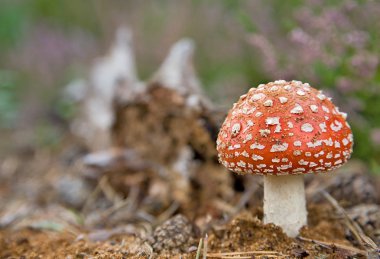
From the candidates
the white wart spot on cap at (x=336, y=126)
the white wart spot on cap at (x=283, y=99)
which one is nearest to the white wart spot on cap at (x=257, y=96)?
the white wart spot on cap at (x=283, y=99)

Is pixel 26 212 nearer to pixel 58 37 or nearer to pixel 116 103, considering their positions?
pixel 116 103

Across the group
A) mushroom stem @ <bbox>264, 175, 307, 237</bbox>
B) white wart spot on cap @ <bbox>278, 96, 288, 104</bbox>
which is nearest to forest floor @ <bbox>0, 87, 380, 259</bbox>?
mushroom stem @ <bbox>264, 175, 307, 237</bbox>

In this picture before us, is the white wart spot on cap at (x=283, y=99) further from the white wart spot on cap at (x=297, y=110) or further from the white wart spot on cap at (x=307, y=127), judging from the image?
the white wart spot on cap at (x=307, y=127)

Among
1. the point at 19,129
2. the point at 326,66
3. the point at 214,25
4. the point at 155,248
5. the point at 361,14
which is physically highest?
the point at 214,25

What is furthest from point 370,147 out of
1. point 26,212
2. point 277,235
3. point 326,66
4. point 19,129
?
point 19,129

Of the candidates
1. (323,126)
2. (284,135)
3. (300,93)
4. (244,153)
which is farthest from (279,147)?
(300,93)

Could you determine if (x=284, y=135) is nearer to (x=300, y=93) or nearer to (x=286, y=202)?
(x=300, y=93)

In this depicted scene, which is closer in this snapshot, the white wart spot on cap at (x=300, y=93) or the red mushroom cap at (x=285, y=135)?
the red mushroom cap at (x=285, y=135)

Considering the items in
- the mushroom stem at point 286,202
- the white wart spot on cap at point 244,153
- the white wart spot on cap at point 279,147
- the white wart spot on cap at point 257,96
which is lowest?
the mushroom stem at point 286,202
